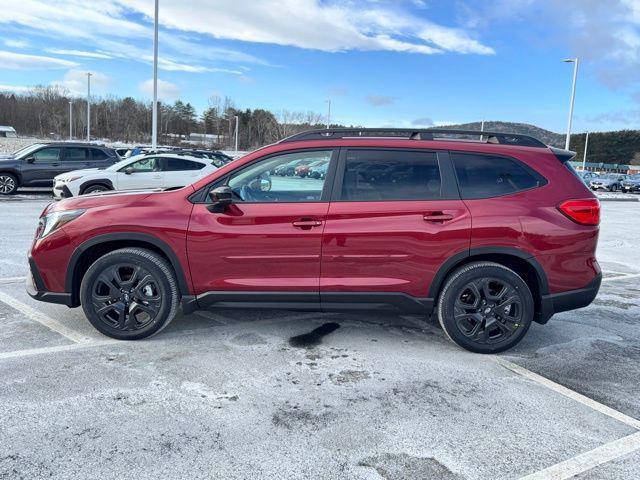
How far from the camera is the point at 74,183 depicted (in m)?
13.1

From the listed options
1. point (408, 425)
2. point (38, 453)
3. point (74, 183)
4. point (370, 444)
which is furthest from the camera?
point (74, 183)

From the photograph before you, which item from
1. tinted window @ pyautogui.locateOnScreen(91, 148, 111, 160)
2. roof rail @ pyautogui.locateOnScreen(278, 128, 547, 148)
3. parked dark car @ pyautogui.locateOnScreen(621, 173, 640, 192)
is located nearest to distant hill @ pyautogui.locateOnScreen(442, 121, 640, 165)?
parked dark car @ pyautogui.locateOnScreen(621, 173, 640, 192)

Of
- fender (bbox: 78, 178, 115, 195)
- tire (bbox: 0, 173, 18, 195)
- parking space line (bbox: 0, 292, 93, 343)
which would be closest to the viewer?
parking space line (bbox: 0, 292, 93, 343)

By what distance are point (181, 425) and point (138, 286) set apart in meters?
1.53

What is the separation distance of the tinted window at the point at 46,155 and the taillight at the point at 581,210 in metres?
15.5

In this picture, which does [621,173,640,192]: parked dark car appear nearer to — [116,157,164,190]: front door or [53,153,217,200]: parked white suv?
[53,153,217,200]: parked white suv

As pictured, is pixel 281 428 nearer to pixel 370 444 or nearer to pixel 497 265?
pixel 370 444

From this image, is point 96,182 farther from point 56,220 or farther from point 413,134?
point 413,134

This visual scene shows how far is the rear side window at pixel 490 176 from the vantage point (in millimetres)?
4281

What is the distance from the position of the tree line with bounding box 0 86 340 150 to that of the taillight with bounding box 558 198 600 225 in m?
84.3

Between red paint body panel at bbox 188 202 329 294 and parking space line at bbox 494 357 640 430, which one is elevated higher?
red paint body panel at bbox 188 202 329 294

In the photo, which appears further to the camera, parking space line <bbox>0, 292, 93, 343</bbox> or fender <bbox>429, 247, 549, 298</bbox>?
parking space line <bbox>0, 292, 93, 343</bbox>

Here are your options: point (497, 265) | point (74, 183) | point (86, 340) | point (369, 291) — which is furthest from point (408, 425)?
point (74, 183)

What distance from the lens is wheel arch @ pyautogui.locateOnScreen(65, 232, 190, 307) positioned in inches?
166
